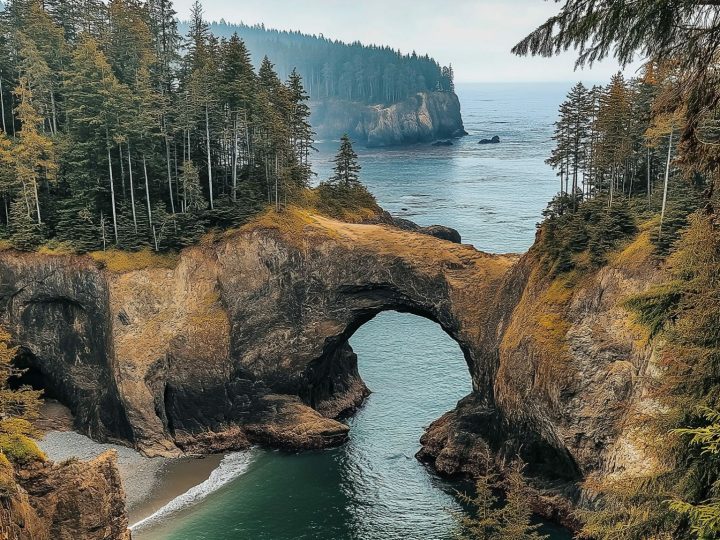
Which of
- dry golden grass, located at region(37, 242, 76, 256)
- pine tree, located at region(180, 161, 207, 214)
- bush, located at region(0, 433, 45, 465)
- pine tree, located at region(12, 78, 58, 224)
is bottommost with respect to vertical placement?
bush, located at region(0, 433, 45, 465)

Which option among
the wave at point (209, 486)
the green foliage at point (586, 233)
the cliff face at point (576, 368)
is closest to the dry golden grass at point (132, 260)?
the wave at point (209, 486)

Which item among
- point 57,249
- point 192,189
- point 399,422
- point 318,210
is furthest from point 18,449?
point 318,210

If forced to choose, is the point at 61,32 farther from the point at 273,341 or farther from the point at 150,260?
the point at 273,341

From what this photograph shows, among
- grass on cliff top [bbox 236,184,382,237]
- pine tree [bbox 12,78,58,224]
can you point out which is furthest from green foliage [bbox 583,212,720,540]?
pine tree [bbox 12,78,58,224]

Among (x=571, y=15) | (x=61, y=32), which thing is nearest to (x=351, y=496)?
(x=571, y=15)

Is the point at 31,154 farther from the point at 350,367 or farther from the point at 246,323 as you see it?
the point at 350,367

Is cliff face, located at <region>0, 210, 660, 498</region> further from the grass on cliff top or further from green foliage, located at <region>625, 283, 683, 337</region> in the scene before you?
green foliage, located at <region>625, 283, 683, 337</region>

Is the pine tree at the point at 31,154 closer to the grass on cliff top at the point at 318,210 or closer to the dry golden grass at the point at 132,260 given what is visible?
the dry golden grass at the point at 132,260
